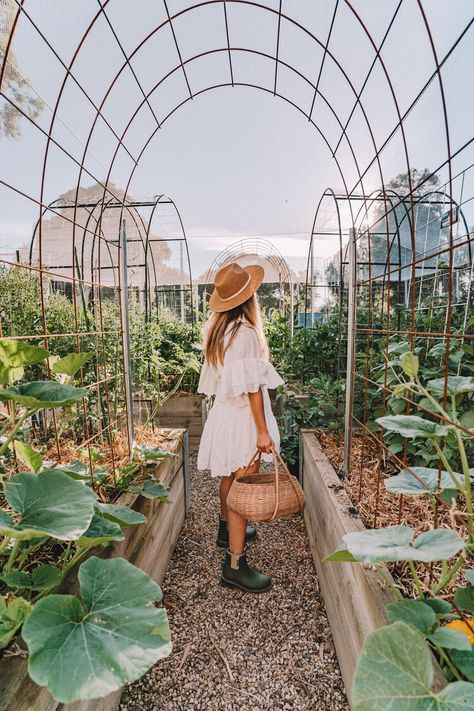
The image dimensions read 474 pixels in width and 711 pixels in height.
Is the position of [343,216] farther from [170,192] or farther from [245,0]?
[245,0]

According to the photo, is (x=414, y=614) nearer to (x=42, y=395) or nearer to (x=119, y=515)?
(x=119, y=515)

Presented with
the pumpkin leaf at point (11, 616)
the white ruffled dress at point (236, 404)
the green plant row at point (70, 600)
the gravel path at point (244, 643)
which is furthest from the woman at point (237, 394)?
the pumpkin leaf at point (11, 616)

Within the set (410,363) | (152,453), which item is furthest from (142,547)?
(410,363)

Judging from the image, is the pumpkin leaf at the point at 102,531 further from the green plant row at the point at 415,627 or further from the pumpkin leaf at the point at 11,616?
the green plant row at the point at 415,627

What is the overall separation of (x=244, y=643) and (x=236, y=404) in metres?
0.97

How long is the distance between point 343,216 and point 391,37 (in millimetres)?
5906

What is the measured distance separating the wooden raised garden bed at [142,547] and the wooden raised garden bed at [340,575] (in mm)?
719

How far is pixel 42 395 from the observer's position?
3.14 ft

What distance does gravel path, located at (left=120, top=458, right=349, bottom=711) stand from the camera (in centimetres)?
136

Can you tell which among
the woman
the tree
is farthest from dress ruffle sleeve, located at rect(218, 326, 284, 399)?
the tree

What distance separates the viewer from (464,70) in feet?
12.0

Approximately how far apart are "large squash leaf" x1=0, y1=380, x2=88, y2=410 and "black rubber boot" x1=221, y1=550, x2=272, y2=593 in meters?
1.34

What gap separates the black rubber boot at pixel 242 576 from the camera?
1.90 m

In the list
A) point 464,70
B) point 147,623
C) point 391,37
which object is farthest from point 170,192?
point 147,623
